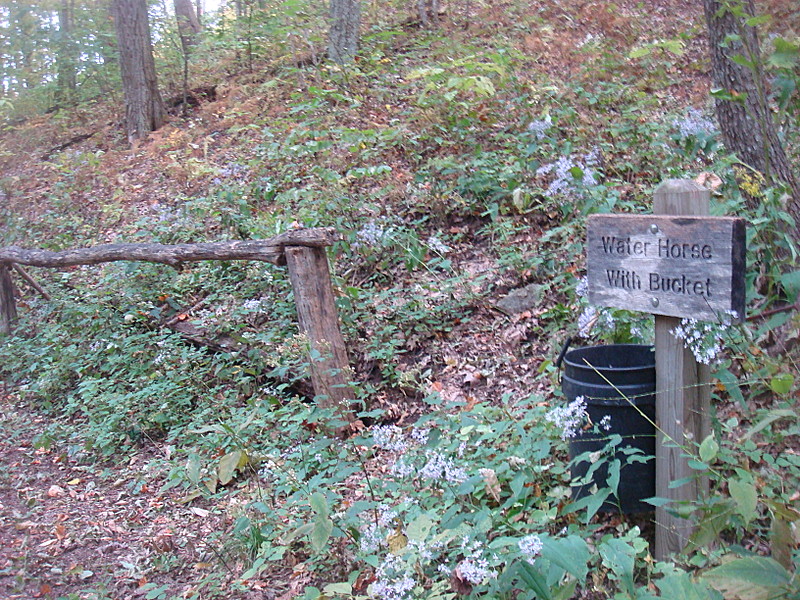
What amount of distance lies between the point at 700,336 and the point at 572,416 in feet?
2.06

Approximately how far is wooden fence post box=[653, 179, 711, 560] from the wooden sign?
0.10 meters

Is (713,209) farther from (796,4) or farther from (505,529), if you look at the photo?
(796,4)

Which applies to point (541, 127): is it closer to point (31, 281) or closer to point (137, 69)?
point (31, 281)

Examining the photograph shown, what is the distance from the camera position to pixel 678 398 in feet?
9.09

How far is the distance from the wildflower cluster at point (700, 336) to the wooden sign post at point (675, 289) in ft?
0.12

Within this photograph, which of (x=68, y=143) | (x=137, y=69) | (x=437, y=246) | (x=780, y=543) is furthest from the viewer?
(x=68, y=143)

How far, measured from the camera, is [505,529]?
116 inches

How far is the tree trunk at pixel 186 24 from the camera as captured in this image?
1365cm

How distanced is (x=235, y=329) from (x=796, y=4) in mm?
7601

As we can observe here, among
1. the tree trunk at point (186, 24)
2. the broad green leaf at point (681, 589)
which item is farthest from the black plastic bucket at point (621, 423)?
the tree trunk at point (186, 24)

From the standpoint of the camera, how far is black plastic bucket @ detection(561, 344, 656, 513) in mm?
2900

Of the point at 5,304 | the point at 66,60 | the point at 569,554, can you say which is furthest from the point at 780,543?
the point at 66,60

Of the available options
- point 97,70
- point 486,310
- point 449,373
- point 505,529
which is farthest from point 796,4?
point 97,70

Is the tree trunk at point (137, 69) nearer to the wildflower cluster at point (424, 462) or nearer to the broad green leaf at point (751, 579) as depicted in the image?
the wildflower cluster at point (424, 462)
